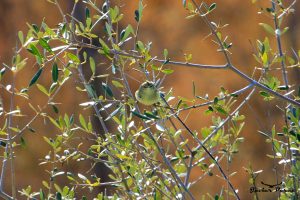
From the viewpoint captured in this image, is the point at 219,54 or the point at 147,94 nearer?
the point at 147,94

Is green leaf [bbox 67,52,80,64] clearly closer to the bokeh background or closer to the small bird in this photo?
the small bird

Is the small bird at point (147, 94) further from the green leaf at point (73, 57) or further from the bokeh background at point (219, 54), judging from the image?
the bokeh background at point (219, 54)

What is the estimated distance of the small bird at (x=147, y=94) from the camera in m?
1.69

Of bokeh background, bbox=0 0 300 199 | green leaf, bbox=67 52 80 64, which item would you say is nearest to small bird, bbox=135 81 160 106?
green leaf, bbox=67 52 80 64

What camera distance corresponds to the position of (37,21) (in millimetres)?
5145

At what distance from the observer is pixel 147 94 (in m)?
1.70

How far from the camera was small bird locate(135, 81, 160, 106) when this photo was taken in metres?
1.69

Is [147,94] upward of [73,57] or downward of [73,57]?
downward

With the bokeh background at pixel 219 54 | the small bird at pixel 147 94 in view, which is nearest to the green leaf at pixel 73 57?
the small bird at pixel 147 94

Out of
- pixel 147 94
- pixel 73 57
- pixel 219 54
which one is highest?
pixel 73 57

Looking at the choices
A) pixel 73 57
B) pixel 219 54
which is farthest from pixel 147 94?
pixel 219 54

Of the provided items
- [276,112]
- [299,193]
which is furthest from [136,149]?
[276,112]

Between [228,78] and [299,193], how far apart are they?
2820 millimetres

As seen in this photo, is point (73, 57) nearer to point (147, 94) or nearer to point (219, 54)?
point (147, 94)
